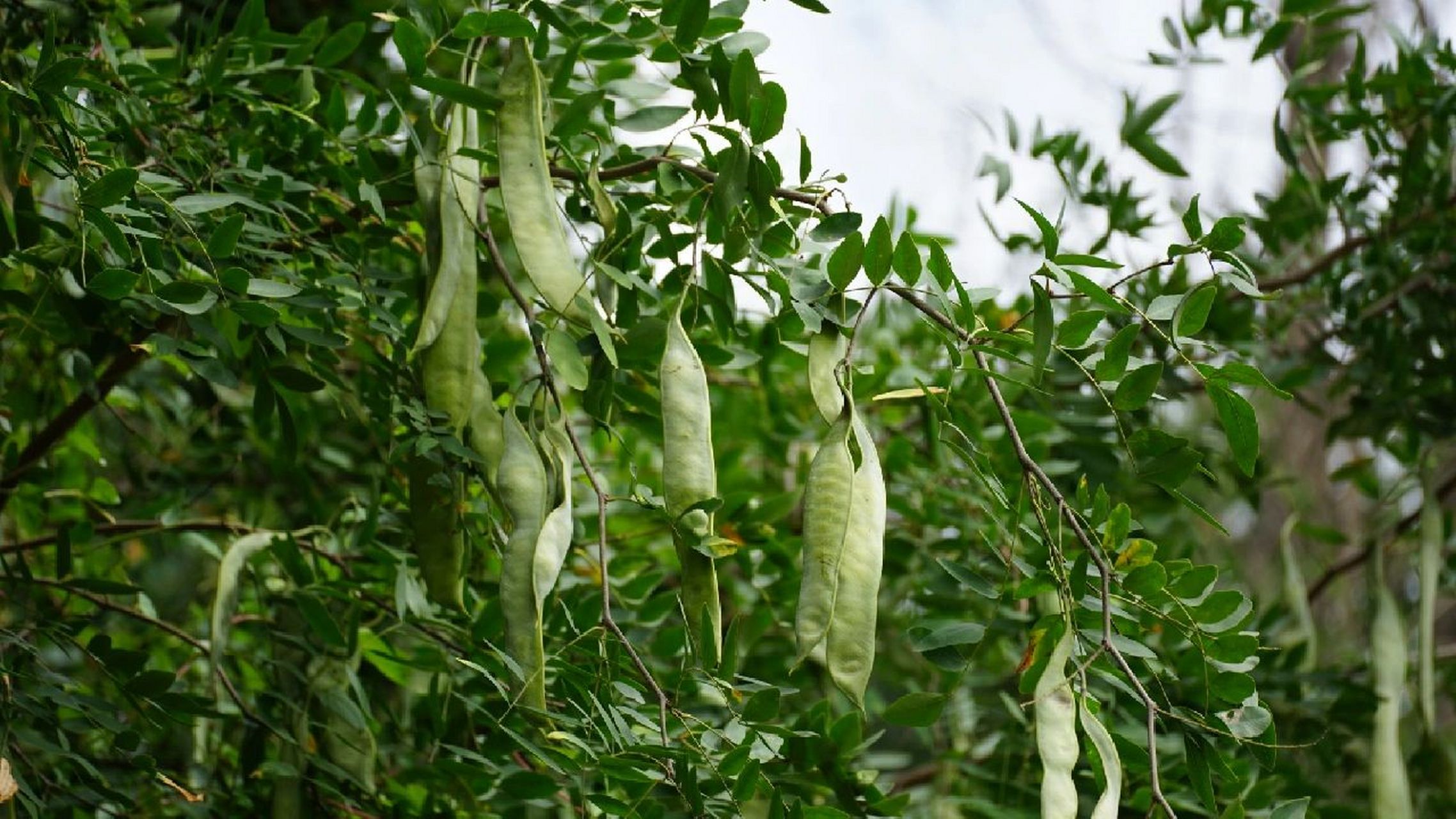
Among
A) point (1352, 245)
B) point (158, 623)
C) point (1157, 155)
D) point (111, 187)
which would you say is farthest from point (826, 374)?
point (1352, 245)

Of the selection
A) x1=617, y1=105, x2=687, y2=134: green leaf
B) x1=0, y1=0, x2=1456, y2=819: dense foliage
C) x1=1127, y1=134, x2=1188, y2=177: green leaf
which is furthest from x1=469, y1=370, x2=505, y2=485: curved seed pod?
x1=1127, y1=134, x2=1188, y2=177: green leaf

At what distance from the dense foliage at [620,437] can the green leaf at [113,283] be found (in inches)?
0.6

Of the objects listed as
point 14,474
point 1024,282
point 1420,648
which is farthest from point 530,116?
point 1420,648

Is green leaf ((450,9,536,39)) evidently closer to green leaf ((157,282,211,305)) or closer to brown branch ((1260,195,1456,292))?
green leaf ((157,282,211,305))

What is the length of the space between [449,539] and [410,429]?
0.25 ft

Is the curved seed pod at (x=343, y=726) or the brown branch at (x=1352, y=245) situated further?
the brown branch at (x=1352, y=245)

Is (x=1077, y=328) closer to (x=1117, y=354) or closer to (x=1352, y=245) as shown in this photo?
(x=1117, y=354)

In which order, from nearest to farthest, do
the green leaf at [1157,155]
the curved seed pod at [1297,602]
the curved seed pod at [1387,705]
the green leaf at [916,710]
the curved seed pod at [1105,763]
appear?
1. the curved seed pod at [1105,763]
2. the green leaf at [916,710]
3. the curved seed pod at [1387,705]
4. the green leaf at [1157,155]
5. the curved seed pod at [1297,602]

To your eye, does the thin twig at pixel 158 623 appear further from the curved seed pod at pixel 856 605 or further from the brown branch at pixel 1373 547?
the brown branch at pixel 1373 547

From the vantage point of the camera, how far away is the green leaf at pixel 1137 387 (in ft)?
2.20

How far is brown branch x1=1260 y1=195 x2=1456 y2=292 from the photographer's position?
138cm

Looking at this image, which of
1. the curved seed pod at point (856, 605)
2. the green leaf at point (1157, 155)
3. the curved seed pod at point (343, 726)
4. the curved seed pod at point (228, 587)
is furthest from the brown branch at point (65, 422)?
the green leaf at point (1157, 155)

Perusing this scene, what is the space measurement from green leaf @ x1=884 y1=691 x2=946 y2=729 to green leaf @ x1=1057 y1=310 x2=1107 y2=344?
0.65 ft

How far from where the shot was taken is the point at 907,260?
684mm
